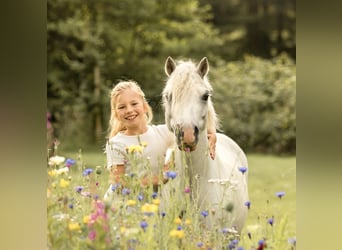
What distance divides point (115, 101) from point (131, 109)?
0.28ft

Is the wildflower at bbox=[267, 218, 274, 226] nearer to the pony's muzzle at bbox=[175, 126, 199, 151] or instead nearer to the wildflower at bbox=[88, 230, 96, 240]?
the pony's muzzle at bbox=[175, 126, 199, 151]

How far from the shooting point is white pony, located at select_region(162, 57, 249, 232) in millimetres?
2730

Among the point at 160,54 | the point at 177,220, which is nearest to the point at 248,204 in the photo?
the point at 177,220

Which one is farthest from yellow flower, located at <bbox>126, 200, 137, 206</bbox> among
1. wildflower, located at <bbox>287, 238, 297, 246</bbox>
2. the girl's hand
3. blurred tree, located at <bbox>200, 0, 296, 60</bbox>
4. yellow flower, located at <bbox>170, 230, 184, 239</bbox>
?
blurred tree, located at <bbox>200, 0, 296, 60</bbox>

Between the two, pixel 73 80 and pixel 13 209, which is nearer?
pixel 13 209

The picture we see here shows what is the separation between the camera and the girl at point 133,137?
9.21ft

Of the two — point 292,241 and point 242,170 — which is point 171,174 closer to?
point 242,170

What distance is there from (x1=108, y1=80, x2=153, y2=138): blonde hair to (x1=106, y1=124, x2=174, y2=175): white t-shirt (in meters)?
0.03

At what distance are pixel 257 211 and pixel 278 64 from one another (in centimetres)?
222

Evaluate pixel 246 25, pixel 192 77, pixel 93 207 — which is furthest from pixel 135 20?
pixel 93 207

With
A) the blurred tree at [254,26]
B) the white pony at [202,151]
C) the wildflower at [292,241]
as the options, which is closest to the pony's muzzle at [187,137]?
the white pony at [202,151]

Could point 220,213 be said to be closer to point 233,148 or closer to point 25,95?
point 233,148

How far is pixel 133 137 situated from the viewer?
2832 millimetres

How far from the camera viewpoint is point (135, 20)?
3.92m
